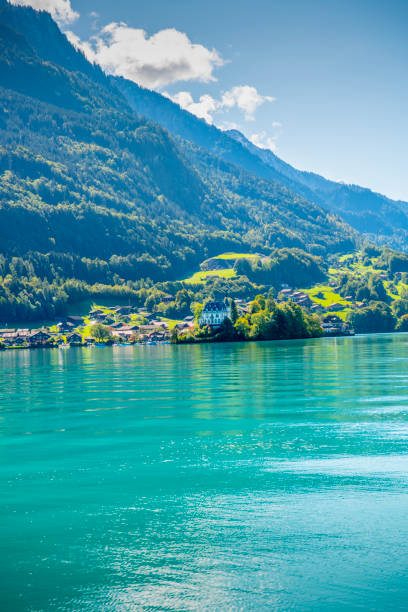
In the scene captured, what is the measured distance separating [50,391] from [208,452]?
32.8 metres

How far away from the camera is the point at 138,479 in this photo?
2350 cm

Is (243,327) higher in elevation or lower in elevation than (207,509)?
higher

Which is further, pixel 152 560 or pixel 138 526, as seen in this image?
pixel 138 526

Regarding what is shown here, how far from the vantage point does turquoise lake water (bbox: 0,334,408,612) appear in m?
14.5

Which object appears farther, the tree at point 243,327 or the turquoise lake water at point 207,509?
the tree at point 243,327

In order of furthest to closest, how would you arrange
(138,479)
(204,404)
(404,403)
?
(204,404) < (404,403) < (138,479)

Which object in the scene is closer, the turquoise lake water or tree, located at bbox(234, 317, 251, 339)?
the turquoise lake water

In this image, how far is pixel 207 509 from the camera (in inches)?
779

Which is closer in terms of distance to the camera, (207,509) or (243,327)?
(207,509)

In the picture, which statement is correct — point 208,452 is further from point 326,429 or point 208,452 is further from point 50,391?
point 50,391

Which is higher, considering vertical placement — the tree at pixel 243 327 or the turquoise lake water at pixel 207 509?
the tree at pixel 243 327

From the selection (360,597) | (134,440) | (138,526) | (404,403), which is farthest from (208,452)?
(404,403)

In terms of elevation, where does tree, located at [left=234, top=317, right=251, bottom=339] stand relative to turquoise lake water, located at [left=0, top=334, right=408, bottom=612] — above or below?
above

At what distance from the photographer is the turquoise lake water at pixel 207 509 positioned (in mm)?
14453
